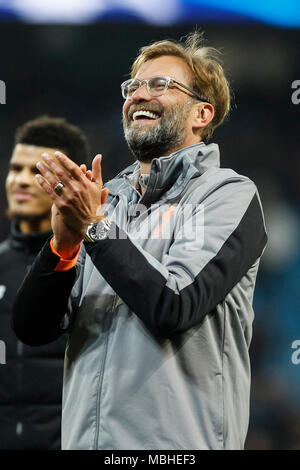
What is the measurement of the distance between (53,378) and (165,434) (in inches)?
38.0

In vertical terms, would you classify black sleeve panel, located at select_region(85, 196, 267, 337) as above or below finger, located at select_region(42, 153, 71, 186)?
→ below

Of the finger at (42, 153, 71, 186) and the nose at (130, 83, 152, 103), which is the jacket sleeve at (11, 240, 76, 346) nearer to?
the finger at (42, 153, 71, 186)

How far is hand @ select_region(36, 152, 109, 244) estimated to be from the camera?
1455 mm

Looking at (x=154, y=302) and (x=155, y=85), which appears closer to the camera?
(x=154, y=302)

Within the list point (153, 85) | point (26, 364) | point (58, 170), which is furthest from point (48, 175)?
point (26, 364)

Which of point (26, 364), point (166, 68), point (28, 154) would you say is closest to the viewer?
point (166, 68)

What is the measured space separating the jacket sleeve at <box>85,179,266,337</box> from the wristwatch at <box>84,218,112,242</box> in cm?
1

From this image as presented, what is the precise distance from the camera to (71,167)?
1448 mm

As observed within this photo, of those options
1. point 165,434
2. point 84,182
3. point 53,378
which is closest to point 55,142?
point 53,378

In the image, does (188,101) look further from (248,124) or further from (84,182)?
(248,124)

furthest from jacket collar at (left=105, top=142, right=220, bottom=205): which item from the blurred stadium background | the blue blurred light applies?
the blue blurred light

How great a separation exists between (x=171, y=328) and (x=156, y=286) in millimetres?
95

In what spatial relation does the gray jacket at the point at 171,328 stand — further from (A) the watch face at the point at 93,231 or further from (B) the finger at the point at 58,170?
(B) the finger at the point at 58,170

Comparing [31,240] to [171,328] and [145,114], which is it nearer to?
[145,114]
